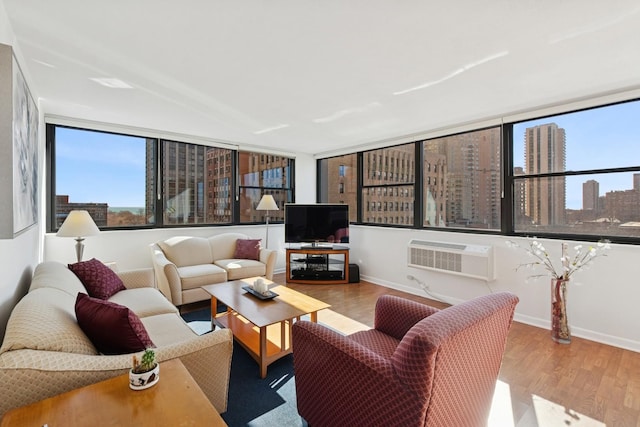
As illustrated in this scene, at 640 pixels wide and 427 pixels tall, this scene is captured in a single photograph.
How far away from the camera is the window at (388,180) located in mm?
4594

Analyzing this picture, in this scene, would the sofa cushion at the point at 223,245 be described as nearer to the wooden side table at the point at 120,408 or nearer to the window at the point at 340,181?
the window at the point at 340,181

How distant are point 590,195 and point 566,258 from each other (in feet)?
2.35

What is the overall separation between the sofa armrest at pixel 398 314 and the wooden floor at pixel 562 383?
0.74 metres

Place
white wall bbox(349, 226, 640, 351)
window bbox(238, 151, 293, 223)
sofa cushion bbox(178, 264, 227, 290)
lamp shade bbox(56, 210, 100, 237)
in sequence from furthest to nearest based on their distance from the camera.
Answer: window bbox(238, 151, 293, 223) < sofa cushion bbox(178, 264, 227, 290) < lamp shade bbox(56, 210, 100, 237) < white wall bbox(349, 226, 640, 351)

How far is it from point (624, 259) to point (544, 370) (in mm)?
1391

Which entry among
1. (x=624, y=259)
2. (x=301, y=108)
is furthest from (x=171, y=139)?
(x=624, y=259)

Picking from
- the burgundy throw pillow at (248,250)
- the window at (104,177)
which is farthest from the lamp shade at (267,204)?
the window at (104,177)

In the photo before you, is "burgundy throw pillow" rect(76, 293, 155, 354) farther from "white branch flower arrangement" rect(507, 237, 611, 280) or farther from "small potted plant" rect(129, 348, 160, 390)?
"white branch flower arrangement" rect(507, 237, 611, 280)

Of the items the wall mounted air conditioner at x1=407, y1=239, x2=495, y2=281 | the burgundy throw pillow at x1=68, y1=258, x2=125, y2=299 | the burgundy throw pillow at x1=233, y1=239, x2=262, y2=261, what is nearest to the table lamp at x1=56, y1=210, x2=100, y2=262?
the burgundy throw pillow at x1=68, y1=258, x2=125, y2=299

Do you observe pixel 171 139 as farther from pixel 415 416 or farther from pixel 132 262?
pixel 415 416

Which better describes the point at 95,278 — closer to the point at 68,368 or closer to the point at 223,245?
the point at 68,368

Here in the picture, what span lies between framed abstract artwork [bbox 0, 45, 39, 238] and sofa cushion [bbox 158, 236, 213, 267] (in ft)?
5.66

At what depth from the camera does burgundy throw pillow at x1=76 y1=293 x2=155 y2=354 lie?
1.42 meters

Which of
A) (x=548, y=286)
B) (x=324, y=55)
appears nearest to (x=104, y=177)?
(x=324, y=55)
